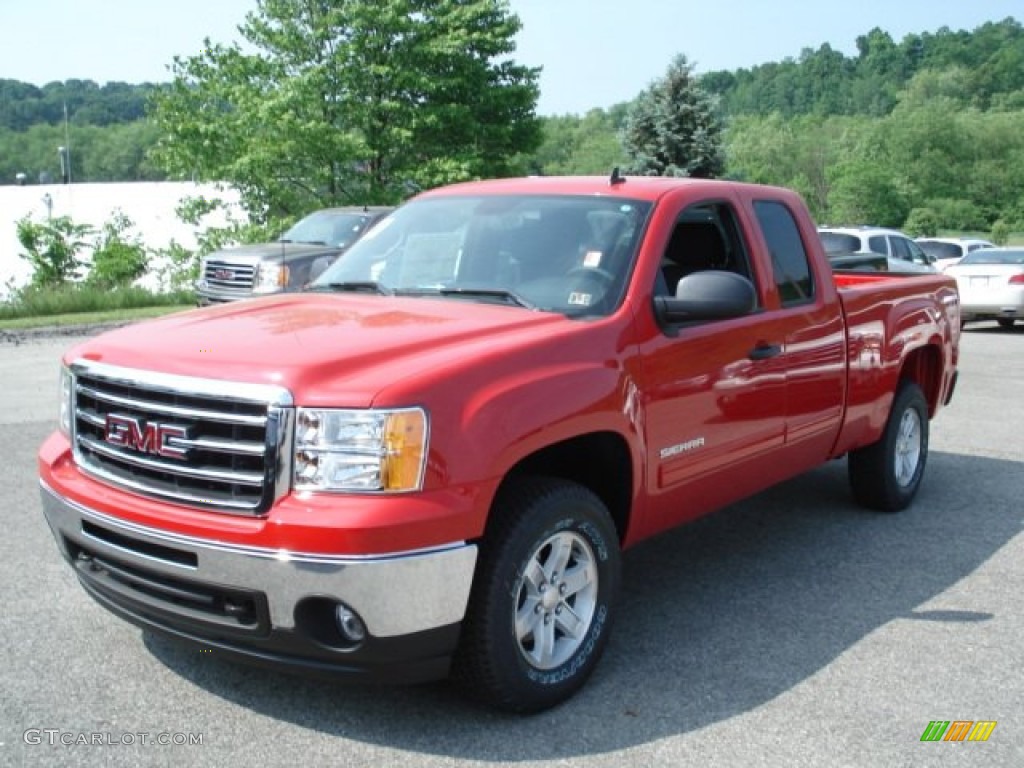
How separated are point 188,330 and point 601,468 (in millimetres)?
1663

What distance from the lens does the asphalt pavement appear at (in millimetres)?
3541

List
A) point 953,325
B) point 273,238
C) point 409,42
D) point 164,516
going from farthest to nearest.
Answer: point 409,42 → point 273,238 → point 953,325 → point 164,516

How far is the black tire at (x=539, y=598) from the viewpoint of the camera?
141 inches

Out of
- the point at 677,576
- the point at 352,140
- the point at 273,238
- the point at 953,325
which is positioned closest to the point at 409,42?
the point at 352,140

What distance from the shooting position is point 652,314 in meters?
4.36

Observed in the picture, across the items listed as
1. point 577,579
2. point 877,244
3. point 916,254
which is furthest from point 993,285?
point 577,579

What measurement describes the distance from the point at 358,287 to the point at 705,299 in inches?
62.4

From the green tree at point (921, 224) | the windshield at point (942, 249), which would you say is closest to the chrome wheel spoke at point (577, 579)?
the windshield at point (942, 249)

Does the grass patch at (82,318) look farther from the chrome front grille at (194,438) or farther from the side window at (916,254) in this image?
the chrome front grille at (194,438)

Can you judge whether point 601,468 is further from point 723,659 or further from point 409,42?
point 409,42

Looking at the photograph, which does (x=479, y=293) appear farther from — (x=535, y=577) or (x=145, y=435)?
(x=145, y=435)

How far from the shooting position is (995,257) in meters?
19.9

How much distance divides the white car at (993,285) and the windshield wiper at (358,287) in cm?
1675

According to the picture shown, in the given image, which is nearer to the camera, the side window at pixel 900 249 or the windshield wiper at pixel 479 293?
the windshield wiper at pixel 479 293
